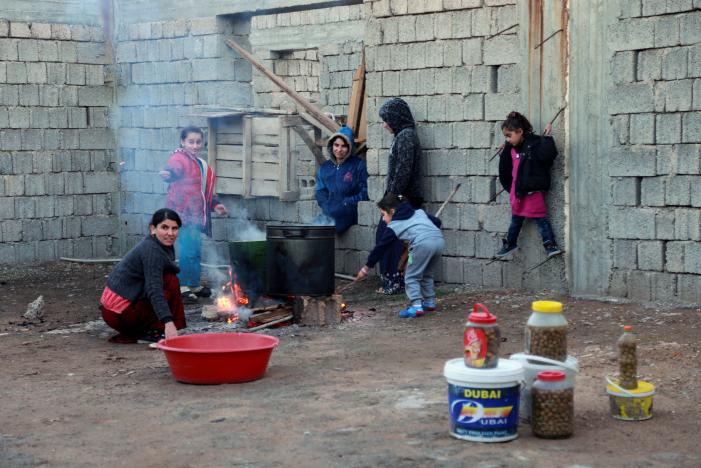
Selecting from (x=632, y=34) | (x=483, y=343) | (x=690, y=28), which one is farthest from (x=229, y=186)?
(x=483, y=343)

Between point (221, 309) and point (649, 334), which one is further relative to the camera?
point (221, 309)

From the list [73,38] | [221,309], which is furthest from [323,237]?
[73,38]

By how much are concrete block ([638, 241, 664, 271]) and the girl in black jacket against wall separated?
772mm

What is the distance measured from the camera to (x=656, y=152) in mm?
9375

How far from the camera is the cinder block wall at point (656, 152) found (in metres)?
9.14

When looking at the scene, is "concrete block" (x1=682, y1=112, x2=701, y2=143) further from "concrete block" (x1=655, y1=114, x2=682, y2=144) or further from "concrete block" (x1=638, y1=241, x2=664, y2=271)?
"concrete block" (x1=638, y1=241, x2=664, y2=271)

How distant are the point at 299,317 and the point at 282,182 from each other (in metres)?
3.29

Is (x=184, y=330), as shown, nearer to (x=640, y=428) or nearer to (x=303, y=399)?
(x=303, y=399)

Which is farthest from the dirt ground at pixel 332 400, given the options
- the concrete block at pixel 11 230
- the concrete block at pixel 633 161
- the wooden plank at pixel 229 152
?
the concrete block at pixel 11 230

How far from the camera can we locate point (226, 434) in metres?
5.96

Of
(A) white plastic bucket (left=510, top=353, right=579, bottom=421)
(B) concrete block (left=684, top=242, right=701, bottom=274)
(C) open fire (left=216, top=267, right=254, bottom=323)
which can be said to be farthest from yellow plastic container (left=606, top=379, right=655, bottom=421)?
(C) open fire (left=216, top=267, right=254, bottom=323)

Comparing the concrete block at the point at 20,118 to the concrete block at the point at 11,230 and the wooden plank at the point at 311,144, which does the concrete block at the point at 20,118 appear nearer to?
the concrete block at the point at 11,230

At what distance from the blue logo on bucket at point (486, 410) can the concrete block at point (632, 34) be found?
15.5 ft

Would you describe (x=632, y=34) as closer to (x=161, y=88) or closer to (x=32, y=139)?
(x=161, y=88)
